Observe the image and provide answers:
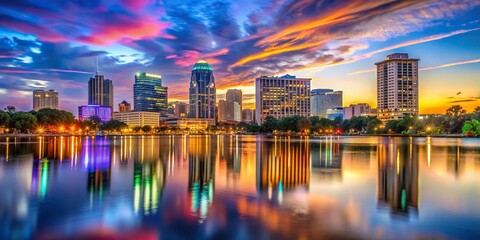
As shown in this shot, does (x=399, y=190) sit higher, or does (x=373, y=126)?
(x=373, y=126)

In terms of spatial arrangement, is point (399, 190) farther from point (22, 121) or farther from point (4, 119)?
point (22, 121)

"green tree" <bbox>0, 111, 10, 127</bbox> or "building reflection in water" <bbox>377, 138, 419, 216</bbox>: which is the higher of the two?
"green tree" <bbox>0, 111, 10, 127</bbox>

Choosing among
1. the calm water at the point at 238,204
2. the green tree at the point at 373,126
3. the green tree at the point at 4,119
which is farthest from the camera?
the green tree at the point at 373,126

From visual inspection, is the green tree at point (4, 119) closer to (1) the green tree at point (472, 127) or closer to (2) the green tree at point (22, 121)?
(2) the green tree at point (22, 121)

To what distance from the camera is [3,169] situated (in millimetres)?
30312

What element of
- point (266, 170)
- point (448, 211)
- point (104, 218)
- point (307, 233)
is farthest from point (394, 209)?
point (266, 170)

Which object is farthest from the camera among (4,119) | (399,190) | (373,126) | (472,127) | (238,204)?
(373,126)

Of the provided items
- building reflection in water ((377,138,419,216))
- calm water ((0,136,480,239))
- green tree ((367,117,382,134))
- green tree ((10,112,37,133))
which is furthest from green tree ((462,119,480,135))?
green tree ((10,112,37,133))

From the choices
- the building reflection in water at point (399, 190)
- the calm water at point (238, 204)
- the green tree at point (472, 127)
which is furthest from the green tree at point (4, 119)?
the green tree at point (472, 127)

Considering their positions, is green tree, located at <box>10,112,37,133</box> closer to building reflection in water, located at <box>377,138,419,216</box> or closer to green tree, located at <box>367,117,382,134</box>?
building reflection in water, located at <box>377,138,419,216</box>

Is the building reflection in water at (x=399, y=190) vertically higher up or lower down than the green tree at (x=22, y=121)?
lower down

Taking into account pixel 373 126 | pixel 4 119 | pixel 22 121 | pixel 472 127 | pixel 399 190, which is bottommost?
pixel 399 190

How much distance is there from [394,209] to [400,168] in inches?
696

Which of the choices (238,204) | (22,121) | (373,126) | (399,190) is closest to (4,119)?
(22,121)
